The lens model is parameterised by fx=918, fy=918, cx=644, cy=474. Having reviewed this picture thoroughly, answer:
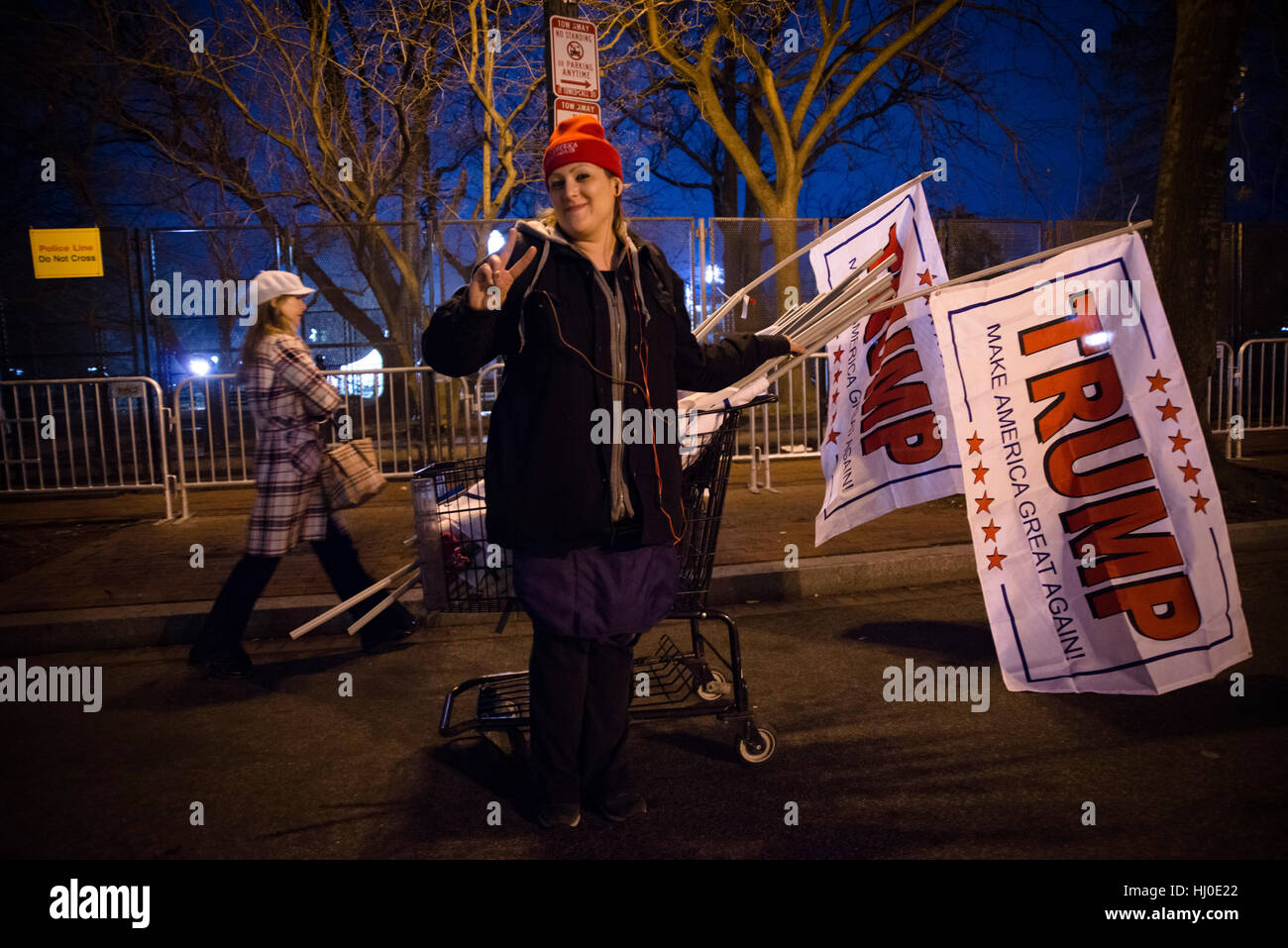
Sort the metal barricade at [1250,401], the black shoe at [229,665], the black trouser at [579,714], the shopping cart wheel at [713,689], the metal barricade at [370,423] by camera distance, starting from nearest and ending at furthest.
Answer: the black trouser at [579,714] < the shopping cart wheel at [713,689] < the black shoe at [229,665] < the metal barricade at [370,423] < the metal barricade at [1250,401]

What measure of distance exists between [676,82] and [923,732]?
57.3 feet

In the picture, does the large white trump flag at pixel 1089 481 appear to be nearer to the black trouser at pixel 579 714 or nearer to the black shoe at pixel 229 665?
the black trouser at pixel 579 714

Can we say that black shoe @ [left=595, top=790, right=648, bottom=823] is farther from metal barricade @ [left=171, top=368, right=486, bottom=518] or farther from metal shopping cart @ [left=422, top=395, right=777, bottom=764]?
metal barricade @ [left=171, top=368, right=486, bottom=518]

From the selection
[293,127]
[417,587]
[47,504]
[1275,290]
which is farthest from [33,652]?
[1275,290]

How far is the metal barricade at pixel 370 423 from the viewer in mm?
9953

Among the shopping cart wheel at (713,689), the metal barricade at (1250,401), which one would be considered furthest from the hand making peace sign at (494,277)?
the metal barricade at (1250,401)

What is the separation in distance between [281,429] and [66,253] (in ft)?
47.5

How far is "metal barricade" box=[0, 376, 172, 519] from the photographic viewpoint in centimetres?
955

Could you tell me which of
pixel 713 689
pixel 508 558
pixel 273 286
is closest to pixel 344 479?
pixel 273 286

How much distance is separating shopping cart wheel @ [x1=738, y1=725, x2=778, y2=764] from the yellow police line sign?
1624cm

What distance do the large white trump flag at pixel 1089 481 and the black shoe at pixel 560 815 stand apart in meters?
1.72

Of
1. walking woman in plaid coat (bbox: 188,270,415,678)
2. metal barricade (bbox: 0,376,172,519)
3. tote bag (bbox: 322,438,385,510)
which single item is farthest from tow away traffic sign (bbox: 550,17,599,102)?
metal barricade (bbox: 0,376,172,519)

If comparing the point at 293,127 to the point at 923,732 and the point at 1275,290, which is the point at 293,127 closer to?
the point at 923,732

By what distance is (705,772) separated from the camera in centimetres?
351
